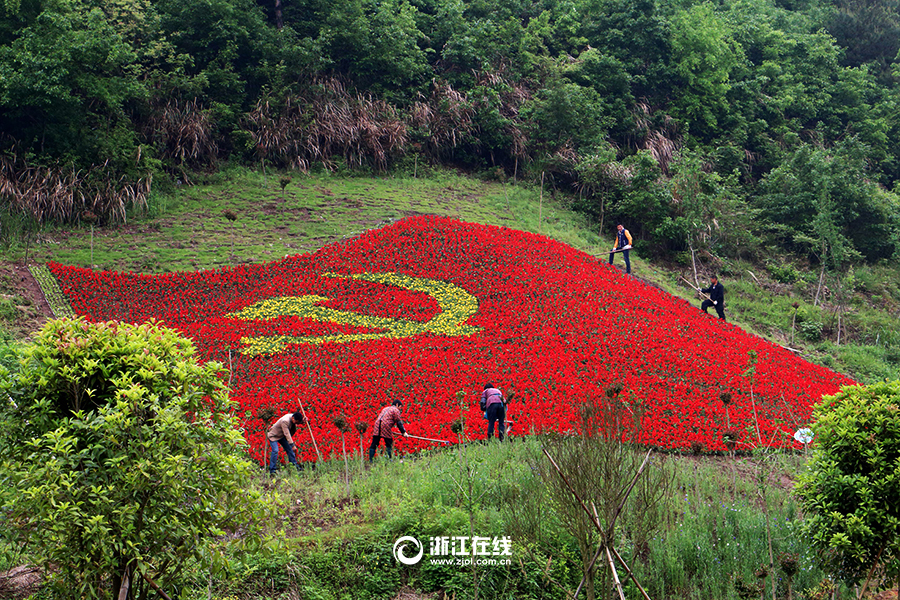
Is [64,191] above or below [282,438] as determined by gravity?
above

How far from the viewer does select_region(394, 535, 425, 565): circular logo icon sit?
6457mm

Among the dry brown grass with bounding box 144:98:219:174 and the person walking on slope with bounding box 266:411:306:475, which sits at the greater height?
the dry brown grass with bounding box 144:98:219:174

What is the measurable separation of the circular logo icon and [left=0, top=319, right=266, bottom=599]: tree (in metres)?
2.25

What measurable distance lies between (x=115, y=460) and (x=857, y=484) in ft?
16.9

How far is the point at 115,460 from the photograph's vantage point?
389 centimetres

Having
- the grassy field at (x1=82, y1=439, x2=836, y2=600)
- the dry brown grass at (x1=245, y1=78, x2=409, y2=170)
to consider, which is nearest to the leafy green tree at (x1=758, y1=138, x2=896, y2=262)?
the dry brown grass at (x1=245, y1=78, x2=409, y2=170)

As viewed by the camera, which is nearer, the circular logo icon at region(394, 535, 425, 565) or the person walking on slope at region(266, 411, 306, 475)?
the circular logo icon at region(394, 535, 425, 565)

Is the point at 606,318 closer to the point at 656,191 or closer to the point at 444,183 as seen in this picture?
the point at 656,191

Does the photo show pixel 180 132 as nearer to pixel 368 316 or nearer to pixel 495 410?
pixel 368 316

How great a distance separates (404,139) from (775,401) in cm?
1827

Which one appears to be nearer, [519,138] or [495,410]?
[495,410]

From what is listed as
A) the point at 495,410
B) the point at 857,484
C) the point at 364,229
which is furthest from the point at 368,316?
the point at 857,484

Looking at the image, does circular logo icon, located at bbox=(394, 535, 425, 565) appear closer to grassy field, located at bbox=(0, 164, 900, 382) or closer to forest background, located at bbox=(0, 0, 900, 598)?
forest background, located at bbox=(0, 0, 900, 598)

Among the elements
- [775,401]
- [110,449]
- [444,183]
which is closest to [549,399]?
[775,401]
